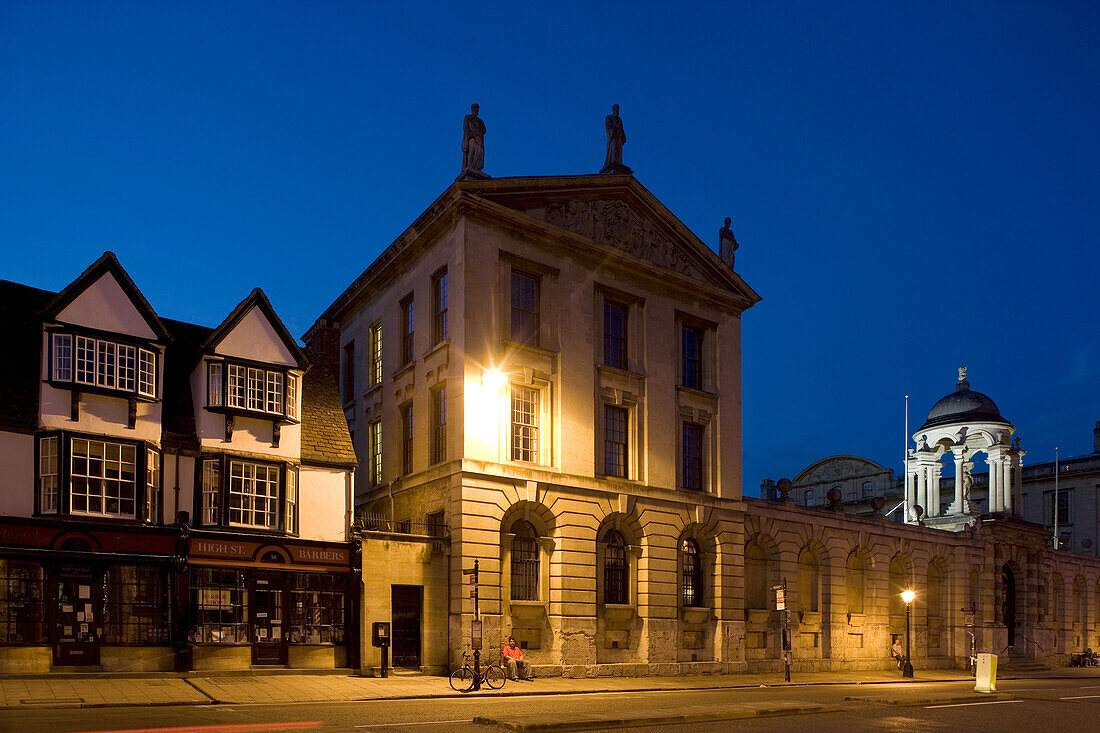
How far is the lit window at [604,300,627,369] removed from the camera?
1622 inches

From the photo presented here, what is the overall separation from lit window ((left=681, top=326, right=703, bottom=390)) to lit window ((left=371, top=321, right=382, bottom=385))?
12771 millimetres

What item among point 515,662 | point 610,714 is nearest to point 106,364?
point 515,662

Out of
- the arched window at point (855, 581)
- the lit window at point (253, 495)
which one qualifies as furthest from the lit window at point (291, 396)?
the arched window at point (855, 581)

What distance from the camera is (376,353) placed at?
4366cm

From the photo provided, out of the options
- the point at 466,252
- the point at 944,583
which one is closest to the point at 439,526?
the point at 466,252

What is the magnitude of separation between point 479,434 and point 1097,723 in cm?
1995

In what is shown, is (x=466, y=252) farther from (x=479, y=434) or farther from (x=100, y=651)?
(x=100, y=651)

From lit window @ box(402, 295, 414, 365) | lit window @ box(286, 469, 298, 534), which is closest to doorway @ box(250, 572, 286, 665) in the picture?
lit window @ box(286, 469, 298, 534)

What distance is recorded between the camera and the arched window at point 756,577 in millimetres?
46031

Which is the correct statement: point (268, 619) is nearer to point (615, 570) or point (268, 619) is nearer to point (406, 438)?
point (406, 438)

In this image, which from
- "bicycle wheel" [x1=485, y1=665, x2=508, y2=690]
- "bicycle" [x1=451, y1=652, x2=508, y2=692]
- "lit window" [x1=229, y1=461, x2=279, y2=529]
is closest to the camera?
"bicycle" [x1=451, y1=652, x2=508, y2=692]

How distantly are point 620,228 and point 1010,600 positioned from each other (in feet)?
131

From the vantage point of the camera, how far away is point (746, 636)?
4431 cm

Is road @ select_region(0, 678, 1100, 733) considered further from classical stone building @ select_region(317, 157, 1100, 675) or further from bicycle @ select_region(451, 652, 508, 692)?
classical stone building @ select_region(317, 157, 1100, 675)
